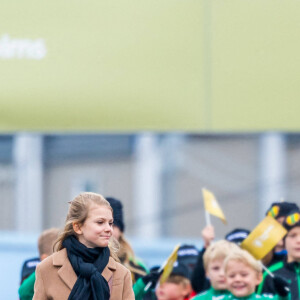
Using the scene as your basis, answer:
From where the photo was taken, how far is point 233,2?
6516 mm

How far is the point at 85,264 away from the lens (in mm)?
4598

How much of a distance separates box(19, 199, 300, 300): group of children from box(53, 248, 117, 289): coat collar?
38.9 inches

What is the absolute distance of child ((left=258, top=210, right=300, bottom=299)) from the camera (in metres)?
6.29

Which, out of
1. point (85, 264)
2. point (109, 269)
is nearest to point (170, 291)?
point (109, 269)

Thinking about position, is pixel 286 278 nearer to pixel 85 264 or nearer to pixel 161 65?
pixel 161 65

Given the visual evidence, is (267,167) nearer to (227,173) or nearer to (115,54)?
(227,173)

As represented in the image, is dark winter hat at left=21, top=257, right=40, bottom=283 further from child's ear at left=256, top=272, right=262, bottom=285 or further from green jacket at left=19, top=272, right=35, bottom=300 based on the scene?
child's ear at left=256, top=272, right=262, bottom=285

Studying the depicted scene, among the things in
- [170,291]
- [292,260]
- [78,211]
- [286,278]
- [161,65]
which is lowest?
[170,291]

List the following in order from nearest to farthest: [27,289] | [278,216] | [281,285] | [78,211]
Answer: [78,211] → [27,289] → [281,285] → [278,216]

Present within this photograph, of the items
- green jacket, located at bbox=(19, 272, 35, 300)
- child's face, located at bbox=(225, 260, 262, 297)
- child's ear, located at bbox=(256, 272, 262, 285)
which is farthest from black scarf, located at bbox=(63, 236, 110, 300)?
child's ear, located at bbox=(256, 272, 262, 285)

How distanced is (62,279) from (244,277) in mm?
1617

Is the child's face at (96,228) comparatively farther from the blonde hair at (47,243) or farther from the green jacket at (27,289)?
the blonde hair at (47,243)

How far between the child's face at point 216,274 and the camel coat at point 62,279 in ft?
5.25

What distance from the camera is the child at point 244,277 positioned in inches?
232
